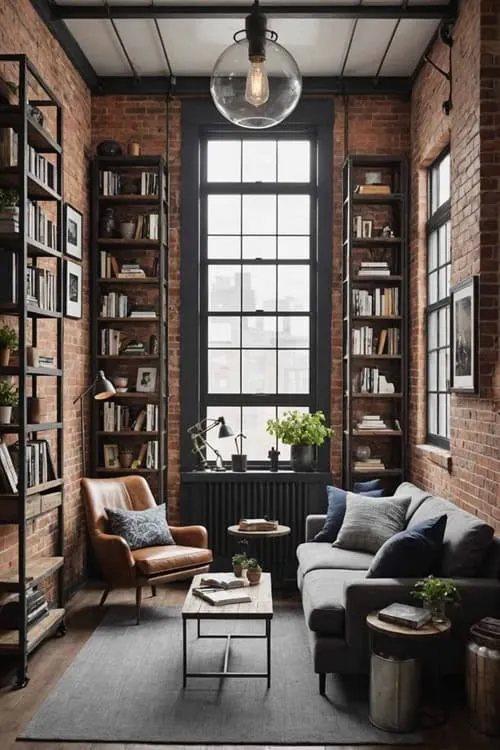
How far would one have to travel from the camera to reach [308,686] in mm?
4496

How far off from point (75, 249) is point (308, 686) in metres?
3.83

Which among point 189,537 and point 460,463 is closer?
point 460,463

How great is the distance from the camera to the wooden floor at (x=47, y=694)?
12.3 feet

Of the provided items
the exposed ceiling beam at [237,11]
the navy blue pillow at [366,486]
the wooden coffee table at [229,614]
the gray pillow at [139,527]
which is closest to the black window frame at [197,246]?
the navy blue pillow at [366,486]

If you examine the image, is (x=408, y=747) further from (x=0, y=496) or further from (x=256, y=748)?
(x=0, y=496)

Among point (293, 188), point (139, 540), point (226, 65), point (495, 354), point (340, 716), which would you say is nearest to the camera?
point (226, 65)

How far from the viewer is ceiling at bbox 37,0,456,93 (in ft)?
Result: 18.9

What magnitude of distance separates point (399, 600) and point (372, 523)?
1450 mm

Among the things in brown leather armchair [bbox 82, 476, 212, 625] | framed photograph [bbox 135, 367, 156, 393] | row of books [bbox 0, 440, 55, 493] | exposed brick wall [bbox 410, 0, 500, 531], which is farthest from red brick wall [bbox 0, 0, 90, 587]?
exposed brick wall [bbox 410, 0, 500, 531]

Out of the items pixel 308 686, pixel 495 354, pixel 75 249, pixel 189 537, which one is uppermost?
pixel 75 249

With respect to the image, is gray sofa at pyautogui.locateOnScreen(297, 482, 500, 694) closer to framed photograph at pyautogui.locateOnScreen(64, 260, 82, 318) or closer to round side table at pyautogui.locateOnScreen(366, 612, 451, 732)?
round side table at pyautogui.locateOnScreen(366, 612, 451, 732)

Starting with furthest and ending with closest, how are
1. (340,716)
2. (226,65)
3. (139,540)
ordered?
1. (139,540)
2. (340,716)
3. (226,65)

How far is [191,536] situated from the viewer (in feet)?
20.9

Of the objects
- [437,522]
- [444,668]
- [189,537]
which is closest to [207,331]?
[189,537]
